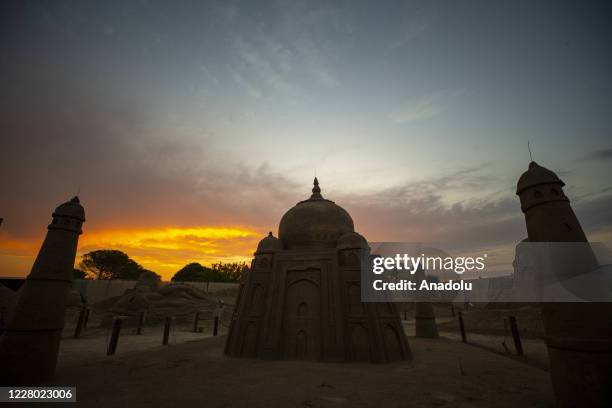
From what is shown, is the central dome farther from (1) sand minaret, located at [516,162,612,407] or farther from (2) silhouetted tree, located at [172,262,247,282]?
(2) silhouetted tree, located at [172,262,247,282]

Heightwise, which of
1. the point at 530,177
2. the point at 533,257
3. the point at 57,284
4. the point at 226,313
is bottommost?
the point at 226,313

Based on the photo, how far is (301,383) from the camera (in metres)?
10.0

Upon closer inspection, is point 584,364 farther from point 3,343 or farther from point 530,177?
point 3,343

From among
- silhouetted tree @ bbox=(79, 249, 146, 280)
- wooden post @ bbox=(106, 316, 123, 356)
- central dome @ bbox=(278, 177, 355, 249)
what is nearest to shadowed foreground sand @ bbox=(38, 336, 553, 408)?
wooden post @ bbox=(106, 316, 123, 356)

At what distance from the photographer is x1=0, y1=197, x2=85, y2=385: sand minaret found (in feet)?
32.0

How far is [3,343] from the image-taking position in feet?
32.1

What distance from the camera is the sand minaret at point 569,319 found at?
6449mm

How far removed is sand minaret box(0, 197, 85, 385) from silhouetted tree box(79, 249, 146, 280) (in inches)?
2058

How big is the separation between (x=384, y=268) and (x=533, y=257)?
8.79m

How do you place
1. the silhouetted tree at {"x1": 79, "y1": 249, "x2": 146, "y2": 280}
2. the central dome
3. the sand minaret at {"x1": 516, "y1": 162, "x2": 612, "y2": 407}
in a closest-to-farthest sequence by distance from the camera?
1. the sand minaret at {"x1": 516, "y1": 162, "x2": 612, "y2": 407}
2. the central dome
3. the silhouetted tree at {"x1": 79, "y1": 249, "x2": 146, "y2": 280}

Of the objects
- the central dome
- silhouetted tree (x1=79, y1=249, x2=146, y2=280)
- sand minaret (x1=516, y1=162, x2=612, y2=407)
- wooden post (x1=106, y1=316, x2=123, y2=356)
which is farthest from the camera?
silhouetted tree (x1=79, y1=249, x2=146, y2=280)

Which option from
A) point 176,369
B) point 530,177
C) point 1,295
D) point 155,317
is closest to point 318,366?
point 176,369

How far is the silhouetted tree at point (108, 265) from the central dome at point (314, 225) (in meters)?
50.0

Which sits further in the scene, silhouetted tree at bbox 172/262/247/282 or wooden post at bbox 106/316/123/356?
silhouetted tree at bbox 172/262/247/282
